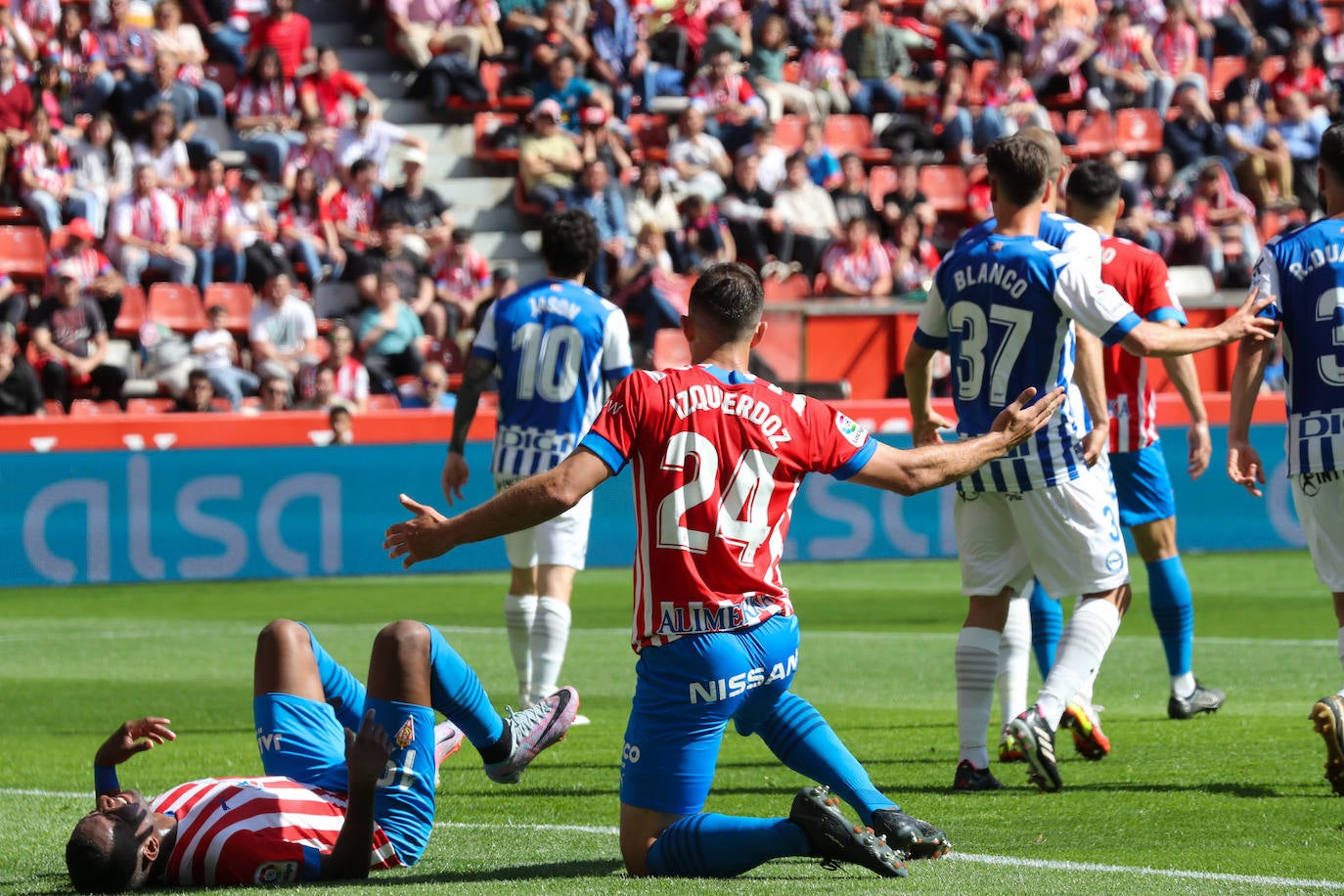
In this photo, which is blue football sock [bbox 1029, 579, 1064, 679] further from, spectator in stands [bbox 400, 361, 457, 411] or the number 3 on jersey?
spectator in stands [bbox 400, 361, 457, 411]

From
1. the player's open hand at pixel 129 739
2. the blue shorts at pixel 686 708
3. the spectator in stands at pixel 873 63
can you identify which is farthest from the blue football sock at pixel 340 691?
the spectator in stands at pixel 873 63

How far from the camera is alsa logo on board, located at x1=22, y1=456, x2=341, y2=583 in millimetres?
16188

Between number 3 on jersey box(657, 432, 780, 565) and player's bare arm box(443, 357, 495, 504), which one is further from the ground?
number 3 on jersey box(657, 432, 780, 565)

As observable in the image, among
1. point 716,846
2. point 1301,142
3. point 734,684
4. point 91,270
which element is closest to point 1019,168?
point 734,684

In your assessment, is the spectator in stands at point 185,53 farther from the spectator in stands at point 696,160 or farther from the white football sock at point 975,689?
the white football sock at point 975,689

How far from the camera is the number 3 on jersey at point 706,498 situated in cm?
522

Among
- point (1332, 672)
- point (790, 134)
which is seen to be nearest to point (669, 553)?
point (1332, 672)

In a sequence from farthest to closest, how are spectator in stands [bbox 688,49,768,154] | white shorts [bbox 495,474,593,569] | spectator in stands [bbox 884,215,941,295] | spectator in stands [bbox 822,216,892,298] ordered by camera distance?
spectator in stands [bbox 688,49,768,154] < spectator in stands [bbox 884,215,941,295] < spectator in stands [bbox 822,216,892,298] < white shorts [bbox 495,474,593,569]

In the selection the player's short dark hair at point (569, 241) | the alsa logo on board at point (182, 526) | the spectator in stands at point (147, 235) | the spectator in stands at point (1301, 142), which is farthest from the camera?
the spectator in stands at point (1301, 142)

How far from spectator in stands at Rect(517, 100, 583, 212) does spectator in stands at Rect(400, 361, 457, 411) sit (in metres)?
3.84

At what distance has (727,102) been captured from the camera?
78.6ft

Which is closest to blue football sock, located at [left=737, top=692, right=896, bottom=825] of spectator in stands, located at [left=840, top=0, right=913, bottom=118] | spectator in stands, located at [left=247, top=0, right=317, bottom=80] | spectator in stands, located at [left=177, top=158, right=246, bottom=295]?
spectator in stands, located at [left=177, top=158, right=246, bottom=295]

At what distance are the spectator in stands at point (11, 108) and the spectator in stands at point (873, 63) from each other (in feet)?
34.2

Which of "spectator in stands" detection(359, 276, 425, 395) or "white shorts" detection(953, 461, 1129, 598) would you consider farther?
"spectator in stands" detection(359, 276, 425, 395)
